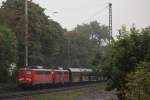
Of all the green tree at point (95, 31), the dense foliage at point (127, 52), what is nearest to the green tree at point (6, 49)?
the dense foliage at point (127, 52)

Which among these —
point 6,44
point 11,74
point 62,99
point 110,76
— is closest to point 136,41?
point 110,76

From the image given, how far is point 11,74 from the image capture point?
62781mm

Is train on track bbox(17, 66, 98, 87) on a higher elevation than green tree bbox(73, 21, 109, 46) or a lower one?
lower

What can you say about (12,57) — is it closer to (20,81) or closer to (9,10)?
(20,81)

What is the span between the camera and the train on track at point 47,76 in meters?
55.5

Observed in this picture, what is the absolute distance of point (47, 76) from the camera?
6056 cm

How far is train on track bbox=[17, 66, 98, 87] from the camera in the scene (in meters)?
55.5

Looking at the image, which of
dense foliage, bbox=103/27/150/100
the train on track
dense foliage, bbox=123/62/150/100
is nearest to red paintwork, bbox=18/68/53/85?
the train on track

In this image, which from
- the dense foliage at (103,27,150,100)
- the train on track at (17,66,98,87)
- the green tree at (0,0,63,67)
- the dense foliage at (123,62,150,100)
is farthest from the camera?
the green tree at (0,0,63,67)

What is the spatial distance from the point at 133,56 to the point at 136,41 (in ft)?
2.46

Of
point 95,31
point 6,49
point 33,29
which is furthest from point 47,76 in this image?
point 95,31

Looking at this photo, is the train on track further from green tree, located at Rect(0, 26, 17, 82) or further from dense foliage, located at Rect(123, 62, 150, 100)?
dense foliage, located at Rect(123, 62, 150, 100)

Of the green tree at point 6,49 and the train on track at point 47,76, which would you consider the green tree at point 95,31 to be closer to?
the train on track at point 47,76

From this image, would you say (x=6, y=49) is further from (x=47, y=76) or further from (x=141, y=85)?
(x=141, y=85)
